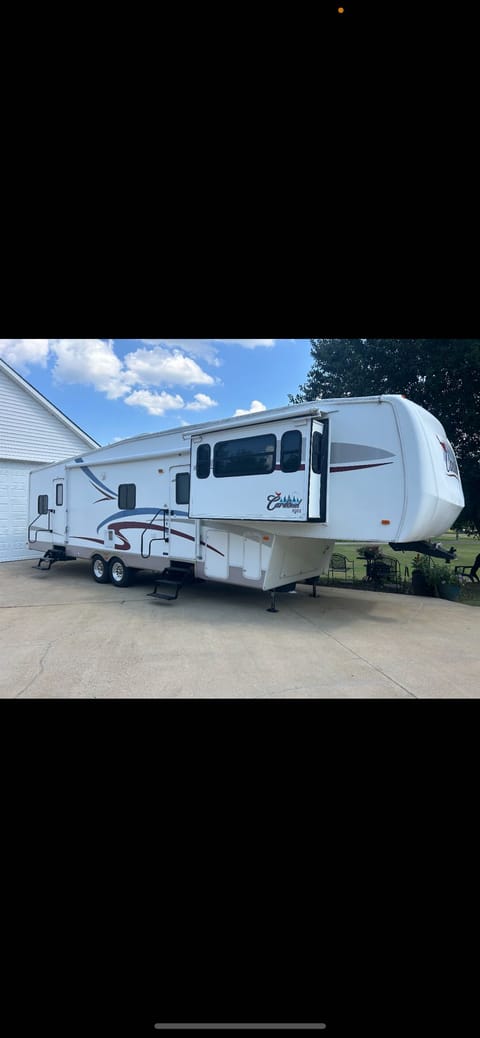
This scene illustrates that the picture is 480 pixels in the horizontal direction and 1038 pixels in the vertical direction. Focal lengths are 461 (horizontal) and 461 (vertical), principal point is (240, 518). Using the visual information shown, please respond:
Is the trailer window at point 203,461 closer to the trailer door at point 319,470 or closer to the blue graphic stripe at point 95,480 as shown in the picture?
the trailer door at point 319,470

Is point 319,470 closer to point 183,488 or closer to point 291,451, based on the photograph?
point 291,451

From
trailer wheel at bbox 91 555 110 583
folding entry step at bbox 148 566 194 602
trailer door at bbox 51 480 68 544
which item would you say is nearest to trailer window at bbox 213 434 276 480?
folding entry step at bbox 148 566 194 602

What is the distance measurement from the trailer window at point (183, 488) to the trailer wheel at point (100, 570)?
2846mm

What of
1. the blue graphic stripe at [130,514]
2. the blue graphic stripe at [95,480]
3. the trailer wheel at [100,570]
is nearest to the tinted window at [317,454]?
the blue graphic stripe at [130,514]

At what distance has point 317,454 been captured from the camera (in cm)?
627

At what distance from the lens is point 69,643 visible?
5.58m

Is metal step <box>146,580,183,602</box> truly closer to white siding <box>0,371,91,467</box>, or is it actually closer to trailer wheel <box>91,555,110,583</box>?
trailer wheel <box>91,555,110,583</box>

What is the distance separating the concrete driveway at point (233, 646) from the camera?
4.16 metres

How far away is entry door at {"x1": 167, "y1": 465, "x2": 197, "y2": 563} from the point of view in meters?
7.88

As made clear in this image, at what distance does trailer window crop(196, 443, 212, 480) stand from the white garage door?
25.8ft

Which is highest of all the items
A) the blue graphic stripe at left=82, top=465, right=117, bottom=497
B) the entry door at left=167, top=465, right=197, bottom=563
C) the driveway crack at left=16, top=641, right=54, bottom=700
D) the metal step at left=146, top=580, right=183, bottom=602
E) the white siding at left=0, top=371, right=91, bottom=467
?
the white siding at left=0, top=371, right=91, bottom=467

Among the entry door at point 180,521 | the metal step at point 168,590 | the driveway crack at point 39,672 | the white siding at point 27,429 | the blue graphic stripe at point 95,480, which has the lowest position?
the driveway crack at point 39,672
